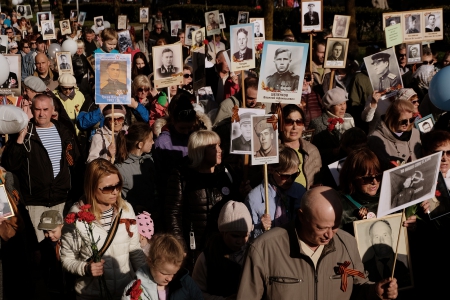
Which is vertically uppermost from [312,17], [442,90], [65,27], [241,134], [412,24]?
[312,17]

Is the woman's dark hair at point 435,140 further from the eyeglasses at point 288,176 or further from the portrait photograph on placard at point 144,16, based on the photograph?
the portrait photograph on placard at point 144,16

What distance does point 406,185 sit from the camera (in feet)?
13.8

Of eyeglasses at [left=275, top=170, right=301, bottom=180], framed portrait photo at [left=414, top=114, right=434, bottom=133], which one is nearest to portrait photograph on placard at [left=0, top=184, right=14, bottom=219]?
eyeglasses at [left=275, top=170, right=301, bottom=180]

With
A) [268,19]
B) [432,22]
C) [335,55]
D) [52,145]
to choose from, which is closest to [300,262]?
[52,145]

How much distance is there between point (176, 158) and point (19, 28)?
2045 centimetres

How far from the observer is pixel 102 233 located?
4973 mm

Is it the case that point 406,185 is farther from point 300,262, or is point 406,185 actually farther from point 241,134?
point 241,134

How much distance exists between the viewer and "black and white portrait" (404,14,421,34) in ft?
34.8

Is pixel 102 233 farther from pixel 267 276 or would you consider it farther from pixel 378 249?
pixel 378 249

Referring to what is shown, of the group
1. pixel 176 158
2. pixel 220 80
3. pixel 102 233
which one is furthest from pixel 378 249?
pixel 220 80

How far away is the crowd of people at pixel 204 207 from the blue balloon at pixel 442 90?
0.54 metres

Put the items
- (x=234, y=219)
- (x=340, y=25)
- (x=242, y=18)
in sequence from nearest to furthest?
(x=234, y=219)
(x=340, y=25)
(x=242, y=18)

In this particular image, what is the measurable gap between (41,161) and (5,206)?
1551 mm

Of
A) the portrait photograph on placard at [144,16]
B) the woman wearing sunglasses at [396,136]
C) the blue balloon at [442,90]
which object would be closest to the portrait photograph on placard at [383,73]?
the blue balloon at [442,90]
